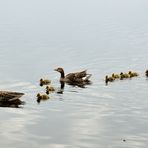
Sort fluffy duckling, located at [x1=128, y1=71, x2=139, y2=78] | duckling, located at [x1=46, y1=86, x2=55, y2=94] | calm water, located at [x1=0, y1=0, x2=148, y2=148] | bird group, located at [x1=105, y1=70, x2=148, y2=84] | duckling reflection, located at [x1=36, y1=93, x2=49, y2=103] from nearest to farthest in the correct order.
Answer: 1. calm water, located at [x1=0, y1=0, x2=148, y2=148]
2. duckling reflection, located at [x1=36, y1=93, x2=49, y2=103]
3. duckling, located at [x1=46, y1=86, x2=55, y2=94]
4. bird group, located at [x1=105, y1=70, x2=148, y2=84]
5. fluffy duckling, located at [x1=128, y1=71, x2=139, y2=78]

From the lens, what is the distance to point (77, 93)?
4000 cm

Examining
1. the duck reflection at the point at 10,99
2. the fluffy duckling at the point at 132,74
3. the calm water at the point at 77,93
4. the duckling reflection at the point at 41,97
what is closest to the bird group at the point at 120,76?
the fluffy duckling at the point at 132,74

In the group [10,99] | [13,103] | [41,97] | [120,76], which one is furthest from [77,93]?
[120,76]

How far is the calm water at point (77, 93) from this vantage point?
28250mm

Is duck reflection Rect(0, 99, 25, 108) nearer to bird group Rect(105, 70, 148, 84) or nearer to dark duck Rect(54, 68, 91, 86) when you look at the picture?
dark duck Rect(54, 68, 91, 86)

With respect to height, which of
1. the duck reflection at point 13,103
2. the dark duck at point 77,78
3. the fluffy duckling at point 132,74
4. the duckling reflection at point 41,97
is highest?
the fluffy duckling at point 132,74

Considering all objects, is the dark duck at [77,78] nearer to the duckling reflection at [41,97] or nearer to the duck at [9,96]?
the duckling reflection at [41,97]

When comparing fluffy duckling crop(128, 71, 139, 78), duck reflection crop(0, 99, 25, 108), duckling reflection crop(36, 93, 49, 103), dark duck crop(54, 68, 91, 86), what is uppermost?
fluffy duckling crop(128, 71, 139, 78)

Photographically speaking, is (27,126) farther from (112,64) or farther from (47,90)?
(112,64)

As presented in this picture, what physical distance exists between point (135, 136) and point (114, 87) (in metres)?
13.8

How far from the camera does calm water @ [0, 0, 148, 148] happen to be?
2825cm

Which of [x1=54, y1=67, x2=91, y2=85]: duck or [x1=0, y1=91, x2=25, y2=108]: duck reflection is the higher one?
[x1=54, y1=67, x2=91, y2=85]: duck

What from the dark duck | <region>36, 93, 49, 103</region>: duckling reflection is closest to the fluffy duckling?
the dark duck

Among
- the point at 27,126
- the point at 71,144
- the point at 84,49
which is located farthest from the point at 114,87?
the point at 84,49
